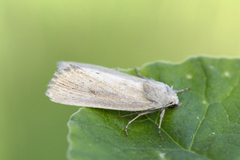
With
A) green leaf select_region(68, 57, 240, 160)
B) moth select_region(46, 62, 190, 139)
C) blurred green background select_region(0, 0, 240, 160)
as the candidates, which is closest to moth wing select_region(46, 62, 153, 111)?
moth select_region(46, 62, 190, 139)

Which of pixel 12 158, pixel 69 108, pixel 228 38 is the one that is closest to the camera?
pixel 12 158

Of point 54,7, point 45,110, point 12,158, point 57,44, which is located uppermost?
point 54,7

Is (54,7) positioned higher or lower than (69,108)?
higher

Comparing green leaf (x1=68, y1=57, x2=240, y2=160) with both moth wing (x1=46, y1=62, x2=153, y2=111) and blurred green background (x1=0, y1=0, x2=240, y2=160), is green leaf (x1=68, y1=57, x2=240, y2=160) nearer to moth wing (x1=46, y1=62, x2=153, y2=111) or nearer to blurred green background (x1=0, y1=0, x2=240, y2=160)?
moth wing (x1=46, y1=62, x2=153, y2=111)

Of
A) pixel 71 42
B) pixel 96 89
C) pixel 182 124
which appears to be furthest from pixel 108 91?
pixel 71 42

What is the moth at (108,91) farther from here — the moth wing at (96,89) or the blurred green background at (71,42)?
the blurred green background at (71,42)

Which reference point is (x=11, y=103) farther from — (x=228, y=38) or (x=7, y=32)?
(x=228, y=38)

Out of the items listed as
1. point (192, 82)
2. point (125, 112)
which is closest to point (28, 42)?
point (125, 112)
